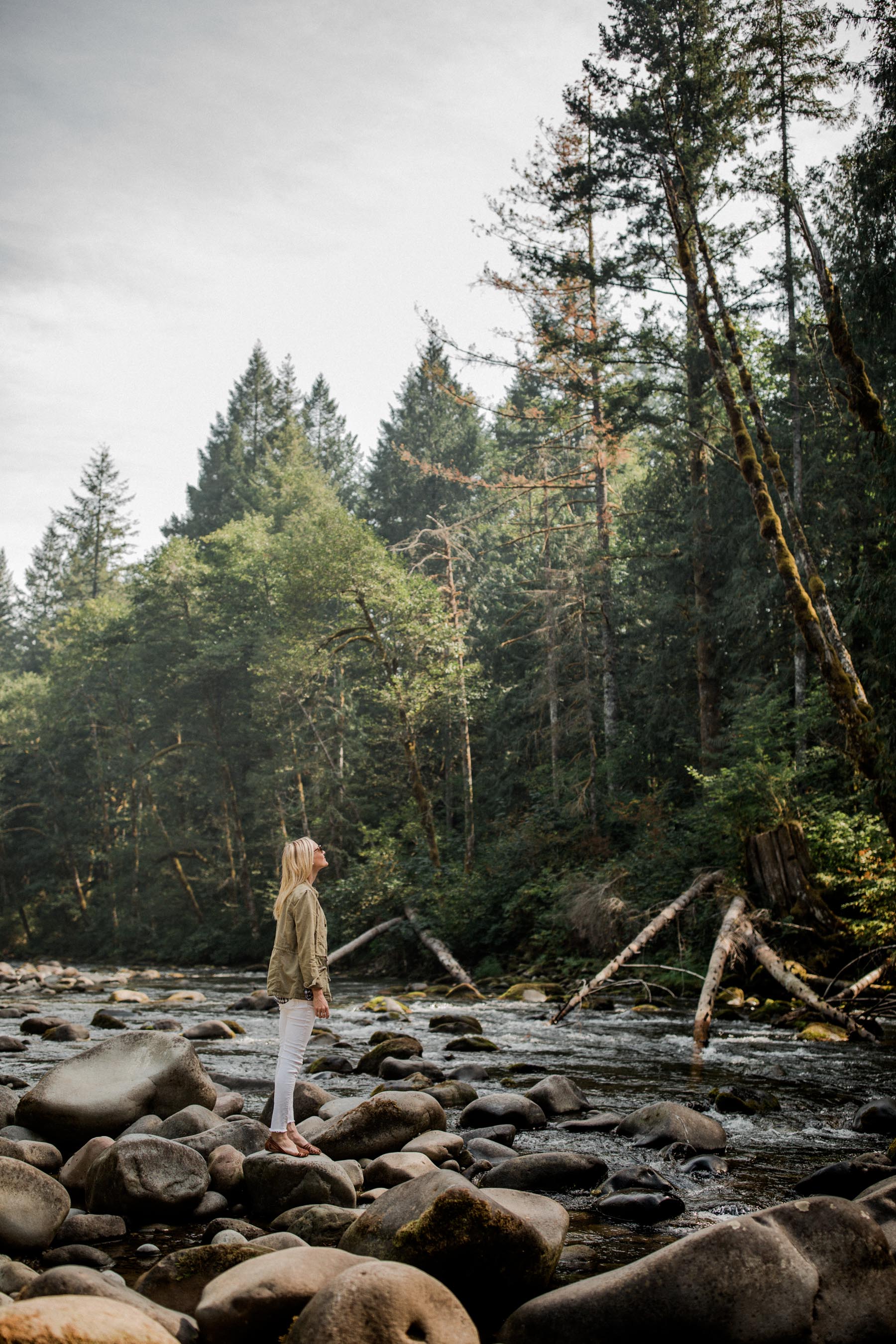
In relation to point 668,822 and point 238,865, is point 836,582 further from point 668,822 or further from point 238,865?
point 238,865

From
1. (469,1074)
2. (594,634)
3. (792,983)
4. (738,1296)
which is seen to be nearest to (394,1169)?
(738,1296)

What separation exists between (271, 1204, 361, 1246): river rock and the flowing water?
0.46 meters

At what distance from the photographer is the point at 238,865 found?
3500 cm

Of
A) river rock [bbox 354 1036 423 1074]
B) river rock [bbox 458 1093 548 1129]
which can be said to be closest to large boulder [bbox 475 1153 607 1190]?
river rock [bbox 458 1093 548 1129]

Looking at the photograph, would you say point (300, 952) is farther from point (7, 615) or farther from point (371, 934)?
point (7, 615)

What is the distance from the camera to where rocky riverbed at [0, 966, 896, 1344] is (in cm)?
341

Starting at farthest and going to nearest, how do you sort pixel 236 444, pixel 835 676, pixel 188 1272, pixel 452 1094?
pixel 236 444, pixel 835 676, pixel 452 1094, pixel 188 1272

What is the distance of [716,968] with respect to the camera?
10750 mm

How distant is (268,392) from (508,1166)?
61649 millimetres

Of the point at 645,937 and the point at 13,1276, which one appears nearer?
the point at 13,1276

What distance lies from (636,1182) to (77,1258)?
2.82m

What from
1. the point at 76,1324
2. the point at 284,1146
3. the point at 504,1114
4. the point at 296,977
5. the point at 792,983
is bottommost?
the point at 792,983

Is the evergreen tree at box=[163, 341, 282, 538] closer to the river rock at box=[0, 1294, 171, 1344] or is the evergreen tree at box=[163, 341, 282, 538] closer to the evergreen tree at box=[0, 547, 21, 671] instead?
the evergreen tree at box=[0, 547, 21, 671]

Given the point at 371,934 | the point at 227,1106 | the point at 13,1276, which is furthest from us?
the point at 371,934
